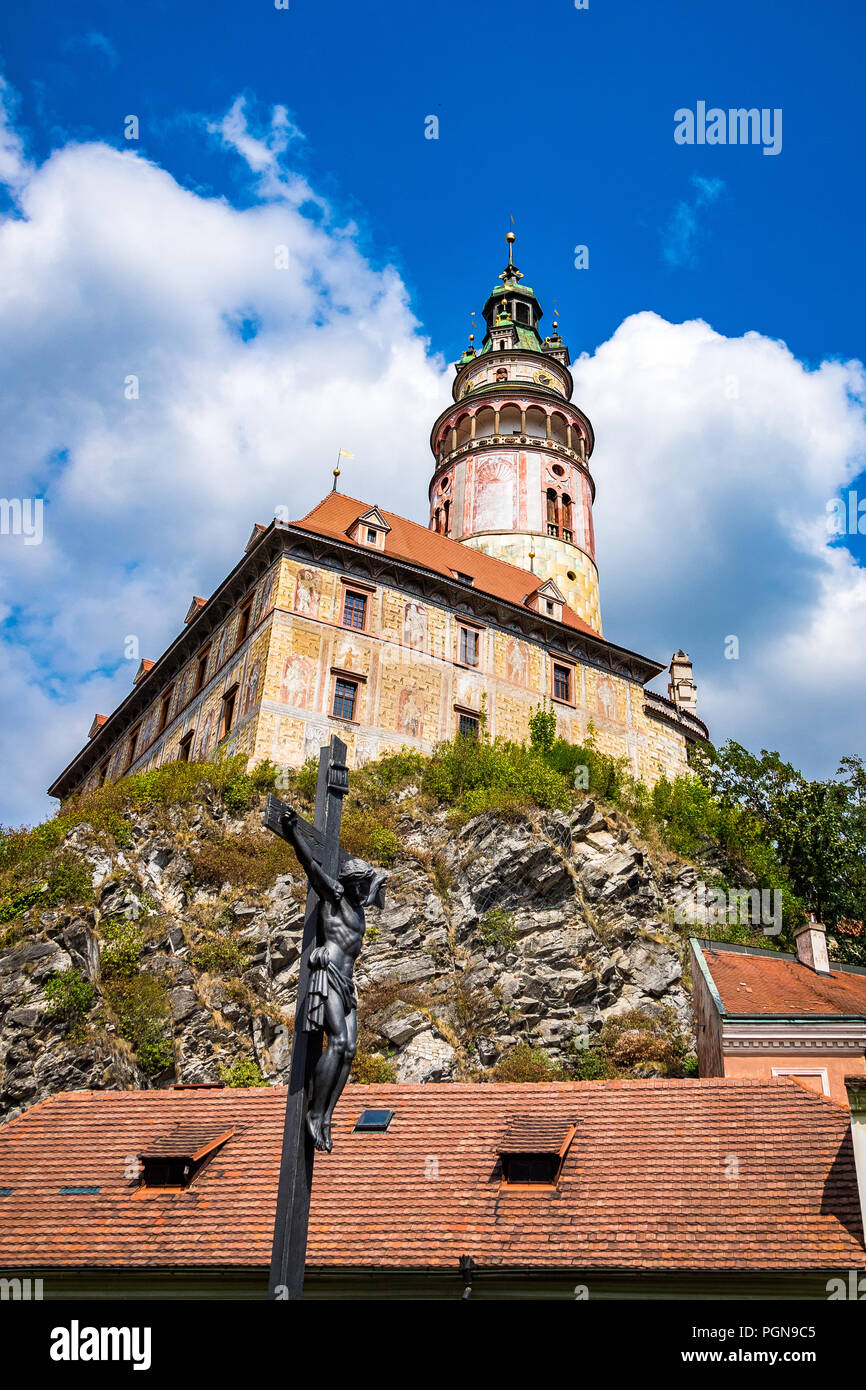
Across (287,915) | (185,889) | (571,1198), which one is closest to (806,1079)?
(571,1198)

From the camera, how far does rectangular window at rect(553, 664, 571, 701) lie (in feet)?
144

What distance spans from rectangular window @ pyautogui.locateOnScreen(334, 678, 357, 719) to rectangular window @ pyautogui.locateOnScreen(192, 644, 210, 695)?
7371 millimetres

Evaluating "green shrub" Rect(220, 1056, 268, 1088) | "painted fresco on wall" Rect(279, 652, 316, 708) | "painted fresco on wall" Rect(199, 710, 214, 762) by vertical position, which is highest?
"painted fresco on wall" Rect(279, 652, 316, 708)

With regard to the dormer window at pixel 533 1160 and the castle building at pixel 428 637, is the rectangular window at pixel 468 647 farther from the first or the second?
the dormer window at pixel 533 1160

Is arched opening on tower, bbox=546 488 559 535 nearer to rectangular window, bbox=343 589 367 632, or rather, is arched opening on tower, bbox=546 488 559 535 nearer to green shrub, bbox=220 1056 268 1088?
rectangular window, bbox=343 589 367 632

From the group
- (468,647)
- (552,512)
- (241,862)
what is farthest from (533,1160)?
(552,512)

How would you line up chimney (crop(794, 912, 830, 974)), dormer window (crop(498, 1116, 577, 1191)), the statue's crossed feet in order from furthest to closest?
chimney (crop(794, 912, 830, 974)), dormer window (crop(498, 1116, 577, 1191)), the statue's crossed feet

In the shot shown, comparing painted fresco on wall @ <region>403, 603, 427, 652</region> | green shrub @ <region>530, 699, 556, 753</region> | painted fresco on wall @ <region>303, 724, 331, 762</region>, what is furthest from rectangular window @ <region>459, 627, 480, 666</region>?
painted fresco on wall @ <region>303, 724, 331, 762</region>

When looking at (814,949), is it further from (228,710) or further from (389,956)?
(228,710)

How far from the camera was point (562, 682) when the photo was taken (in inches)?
1743

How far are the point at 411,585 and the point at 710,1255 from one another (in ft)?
100

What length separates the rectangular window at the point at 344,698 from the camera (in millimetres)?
37366

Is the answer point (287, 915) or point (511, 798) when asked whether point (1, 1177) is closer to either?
point (287, 915)
